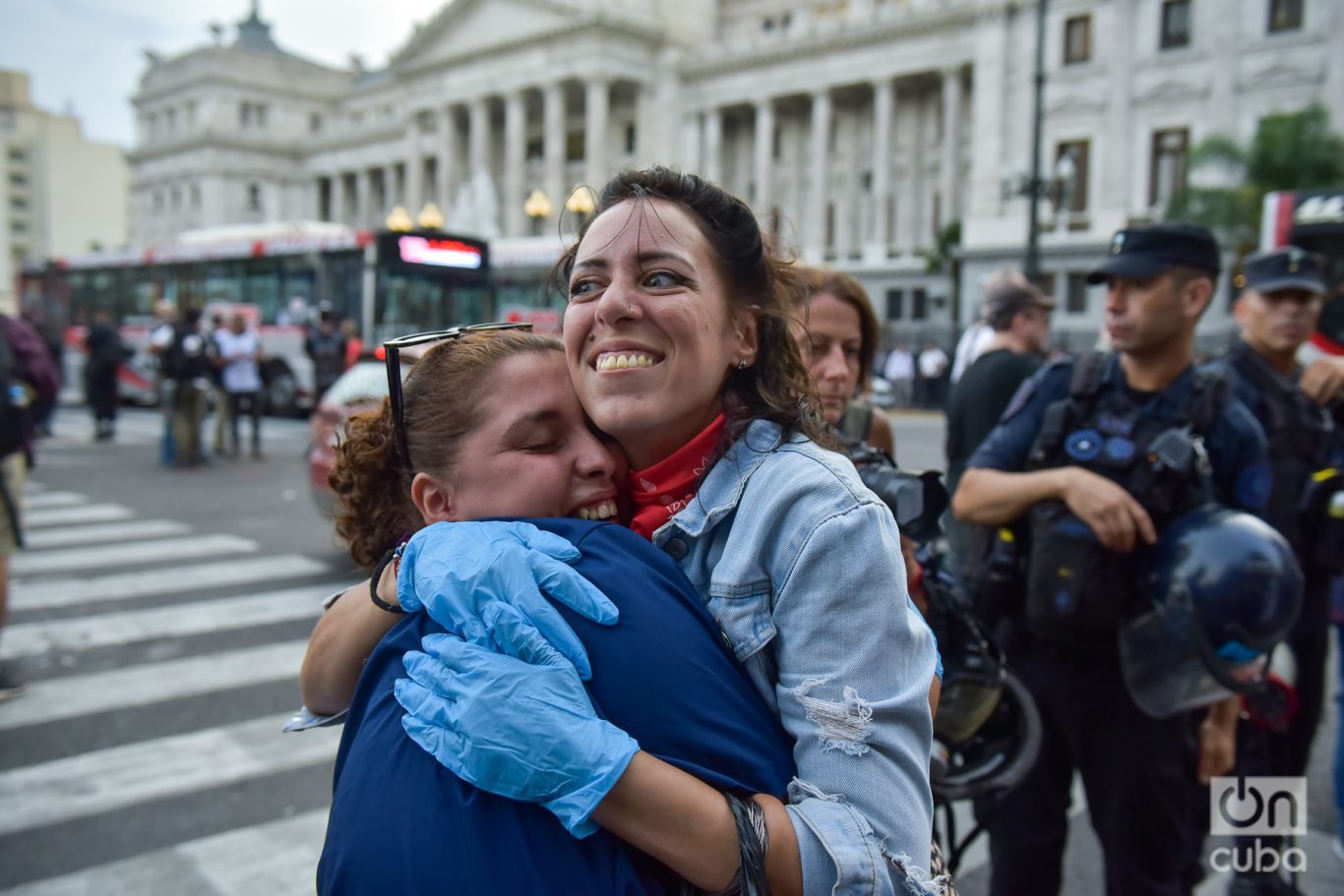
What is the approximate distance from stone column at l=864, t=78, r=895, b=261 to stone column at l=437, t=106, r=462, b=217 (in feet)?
92.5

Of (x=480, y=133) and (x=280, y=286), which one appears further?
(x=480, y=133)

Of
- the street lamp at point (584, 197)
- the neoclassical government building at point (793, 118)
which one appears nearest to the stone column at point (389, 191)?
the neoclassical government building at point (793, 118)

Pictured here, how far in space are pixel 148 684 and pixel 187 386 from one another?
8604 mm

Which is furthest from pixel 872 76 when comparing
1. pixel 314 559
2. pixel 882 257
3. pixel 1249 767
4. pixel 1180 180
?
pixel 1249 767

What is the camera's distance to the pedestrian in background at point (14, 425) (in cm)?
513

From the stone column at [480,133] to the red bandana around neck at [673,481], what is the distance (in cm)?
6398

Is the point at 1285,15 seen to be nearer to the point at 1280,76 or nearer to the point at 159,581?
the point at 1280,76

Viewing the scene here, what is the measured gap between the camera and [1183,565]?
2.58 metres

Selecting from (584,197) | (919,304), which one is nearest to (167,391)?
(584,197)

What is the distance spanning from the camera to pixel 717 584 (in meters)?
1.43

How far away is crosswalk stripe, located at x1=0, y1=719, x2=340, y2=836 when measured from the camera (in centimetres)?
397

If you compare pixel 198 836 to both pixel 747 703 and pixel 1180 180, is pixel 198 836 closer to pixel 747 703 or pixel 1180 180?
pixel 747 703

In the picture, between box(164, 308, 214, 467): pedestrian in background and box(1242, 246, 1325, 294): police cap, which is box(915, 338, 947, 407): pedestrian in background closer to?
box(164, 308, 214, 467): pedestrian in background

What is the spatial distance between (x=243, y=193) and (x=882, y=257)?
2205 inches
